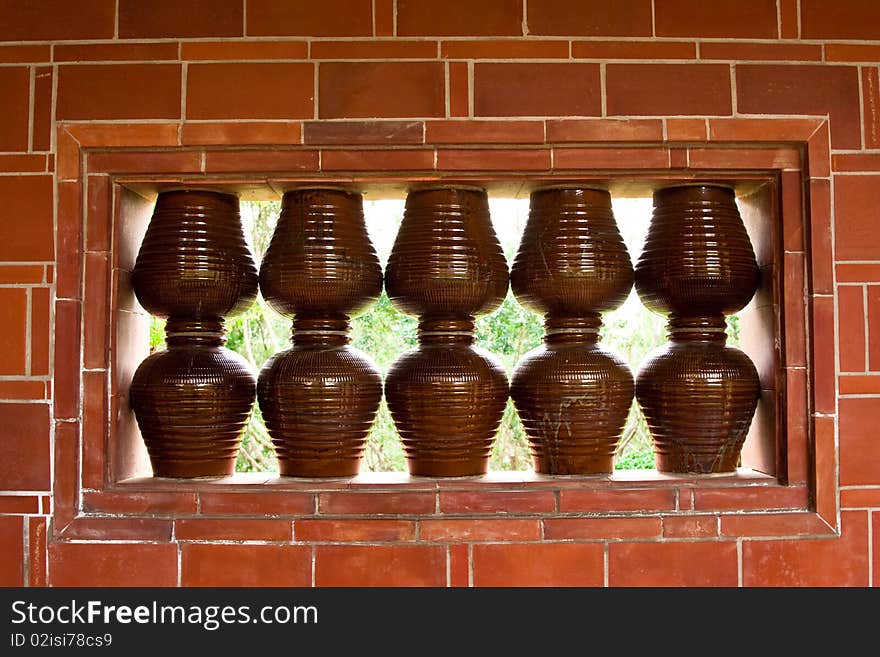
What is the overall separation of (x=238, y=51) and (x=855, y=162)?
134cm

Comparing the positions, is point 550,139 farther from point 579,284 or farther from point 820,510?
point 820,510

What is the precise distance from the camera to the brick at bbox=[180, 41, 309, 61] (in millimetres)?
1779

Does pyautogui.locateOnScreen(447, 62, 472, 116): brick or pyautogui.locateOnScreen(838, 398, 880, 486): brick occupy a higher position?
pyautogui.locateOnScreen(447, 62, 472, 116): brick

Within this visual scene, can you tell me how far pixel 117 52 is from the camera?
179 centimetres

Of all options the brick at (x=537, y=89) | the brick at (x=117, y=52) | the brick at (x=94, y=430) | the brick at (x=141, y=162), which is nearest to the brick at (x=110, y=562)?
the brick at (x=94, y=430)

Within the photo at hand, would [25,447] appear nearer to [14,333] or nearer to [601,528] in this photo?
[14,333]

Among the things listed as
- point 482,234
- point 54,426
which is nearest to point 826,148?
point 482,234

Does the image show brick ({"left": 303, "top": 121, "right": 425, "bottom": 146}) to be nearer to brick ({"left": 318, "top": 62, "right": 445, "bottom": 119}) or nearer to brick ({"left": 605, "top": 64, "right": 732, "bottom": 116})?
brick ({"left": 318, "top": 62, "right": 445, "bottom": 119})

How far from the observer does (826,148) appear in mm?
1791

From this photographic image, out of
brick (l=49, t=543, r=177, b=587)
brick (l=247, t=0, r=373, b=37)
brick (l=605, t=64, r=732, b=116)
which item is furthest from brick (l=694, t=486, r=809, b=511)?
brick (l=247, t=0, r=373, b=37)

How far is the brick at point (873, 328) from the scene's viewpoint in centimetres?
178

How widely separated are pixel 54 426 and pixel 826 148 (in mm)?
1733

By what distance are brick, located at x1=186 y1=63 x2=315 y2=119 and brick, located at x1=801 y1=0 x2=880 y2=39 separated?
1.08 m

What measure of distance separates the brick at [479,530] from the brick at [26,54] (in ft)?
4.18
